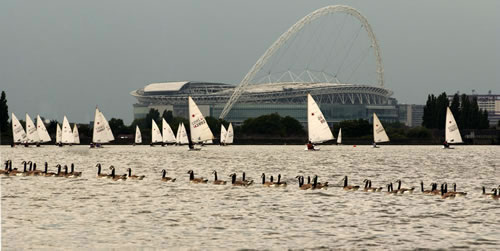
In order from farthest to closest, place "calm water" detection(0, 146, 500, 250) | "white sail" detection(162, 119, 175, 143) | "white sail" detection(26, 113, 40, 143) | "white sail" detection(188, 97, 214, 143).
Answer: "white sail" detection(162, 119, 175, 143) → "white sail" detection(26, 113, 40, 143) → "white sail" detection(188, 97, 214, 143) → "calm water" detection(0, 146, 500, 250)

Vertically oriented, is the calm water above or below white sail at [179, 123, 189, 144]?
below

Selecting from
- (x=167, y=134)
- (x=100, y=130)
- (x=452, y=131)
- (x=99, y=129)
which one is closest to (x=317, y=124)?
(x=452, y=131)

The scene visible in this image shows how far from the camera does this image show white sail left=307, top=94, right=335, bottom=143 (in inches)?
4643

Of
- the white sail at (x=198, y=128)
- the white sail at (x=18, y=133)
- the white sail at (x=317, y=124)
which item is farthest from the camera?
the white sail at (x=18, y=133)

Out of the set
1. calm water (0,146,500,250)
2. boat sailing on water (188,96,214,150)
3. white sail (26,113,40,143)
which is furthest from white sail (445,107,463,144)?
calm water (0,146,500,250)

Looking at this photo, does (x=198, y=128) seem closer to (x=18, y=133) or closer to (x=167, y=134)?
(x=167, y=134)

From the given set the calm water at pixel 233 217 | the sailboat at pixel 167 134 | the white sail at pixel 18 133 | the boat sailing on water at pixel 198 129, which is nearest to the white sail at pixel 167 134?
the sailboat at pixel 167 134

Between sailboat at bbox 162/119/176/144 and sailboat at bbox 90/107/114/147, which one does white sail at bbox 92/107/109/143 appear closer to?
sailboat at bbox 90/107/114/147

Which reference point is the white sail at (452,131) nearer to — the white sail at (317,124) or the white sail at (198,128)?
the white sail at (317,124)

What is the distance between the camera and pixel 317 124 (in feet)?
389

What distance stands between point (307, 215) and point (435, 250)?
34.3ft

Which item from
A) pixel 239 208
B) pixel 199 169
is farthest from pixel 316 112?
pixel 239 208

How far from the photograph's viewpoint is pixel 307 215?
4088 centimetres

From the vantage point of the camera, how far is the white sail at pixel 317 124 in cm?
11794
